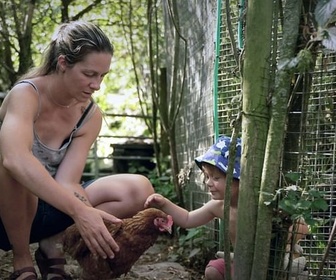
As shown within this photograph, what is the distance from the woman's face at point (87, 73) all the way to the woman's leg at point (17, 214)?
531 mm

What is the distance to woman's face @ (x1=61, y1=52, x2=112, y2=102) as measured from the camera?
118 inches

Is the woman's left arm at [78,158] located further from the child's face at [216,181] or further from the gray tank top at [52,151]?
the child's face at [216,181]

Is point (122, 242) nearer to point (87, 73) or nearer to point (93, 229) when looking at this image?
point (93, 229)

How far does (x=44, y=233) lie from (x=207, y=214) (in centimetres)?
88

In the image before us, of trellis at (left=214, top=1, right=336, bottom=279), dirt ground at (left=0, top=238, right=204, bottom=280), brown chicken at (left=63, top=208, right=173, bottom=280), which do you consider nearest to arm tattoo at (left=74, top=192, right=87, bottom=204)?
brown chicken at (left=63, top=208, right=173, bottom=280)

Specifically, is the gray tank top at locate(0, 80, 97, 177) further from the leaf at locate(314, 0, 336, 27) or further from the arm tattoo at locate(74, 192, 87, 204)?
the leaf at locate(314, 0, 336, 27)

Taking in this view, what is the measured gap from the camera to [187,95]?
534 centimetres

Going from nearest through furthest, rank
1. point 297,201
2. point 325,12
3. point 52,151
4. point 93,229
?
point 325,12 → point 297,201 → point 93,229 → point 52,151

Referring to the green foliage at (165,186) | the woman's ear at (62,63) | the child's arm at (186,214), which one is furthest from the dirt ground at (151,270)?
the woman's ear at (62,63)

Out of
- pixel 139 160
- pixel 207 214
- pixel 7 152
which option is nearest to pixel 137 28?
pixel 139 160

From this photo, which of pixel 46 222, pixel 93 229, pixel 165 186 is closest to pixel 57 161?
pixel 46 222

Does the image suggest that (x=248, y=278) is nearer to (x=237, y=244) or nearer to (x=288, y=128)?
(x=237, y=244)

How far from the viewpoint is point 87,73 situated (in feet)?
9.88

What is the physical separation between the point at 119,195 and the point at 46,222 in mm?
398
